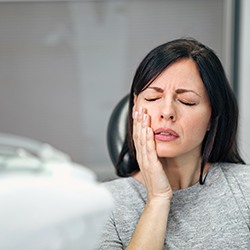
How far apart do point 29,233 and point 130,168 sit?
0.89 meters

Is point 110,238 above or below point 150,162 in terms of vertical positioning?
below

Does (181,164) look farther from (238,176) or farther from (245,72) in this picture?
(245,72)

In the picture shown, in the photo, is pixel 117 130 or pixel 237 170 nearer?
pixel 237 170

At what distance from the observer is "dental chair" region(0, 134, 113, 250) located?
1.60 feet

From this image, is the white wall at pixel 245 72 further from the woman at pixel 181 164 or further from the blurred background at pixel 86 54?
the woman at pixel 181 164

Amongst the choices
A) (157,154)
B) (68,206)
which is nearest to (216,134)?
(157,154)

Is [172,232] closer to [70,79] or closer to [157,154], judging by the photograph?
[157,154]

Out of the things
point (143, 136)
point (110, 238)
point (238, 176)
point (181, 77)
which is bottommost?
point (110, 238)


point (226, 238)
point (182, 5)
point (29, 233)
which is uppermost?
point (182, 5)

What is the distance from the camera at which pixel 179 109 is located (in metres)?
1.11

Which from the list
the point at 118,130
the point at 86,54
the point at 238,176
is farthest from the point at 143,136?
the point at 86,54

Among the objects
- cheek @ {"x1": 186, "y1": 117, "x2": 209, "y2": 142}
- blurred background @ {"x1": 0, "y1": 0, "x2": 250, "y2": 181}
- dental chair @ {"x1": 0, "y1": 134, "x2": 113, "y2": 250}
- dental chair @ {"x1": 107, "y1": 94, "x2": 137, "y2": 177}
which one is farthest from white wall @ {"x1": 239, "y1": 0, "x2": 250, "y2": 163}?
dental chair @ {"x1": 0, "y1": 134, "x2": 113, "y2": 250}

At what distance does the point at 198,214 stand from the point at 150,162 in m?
0.17

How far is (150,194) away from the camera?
1161 millimetres
